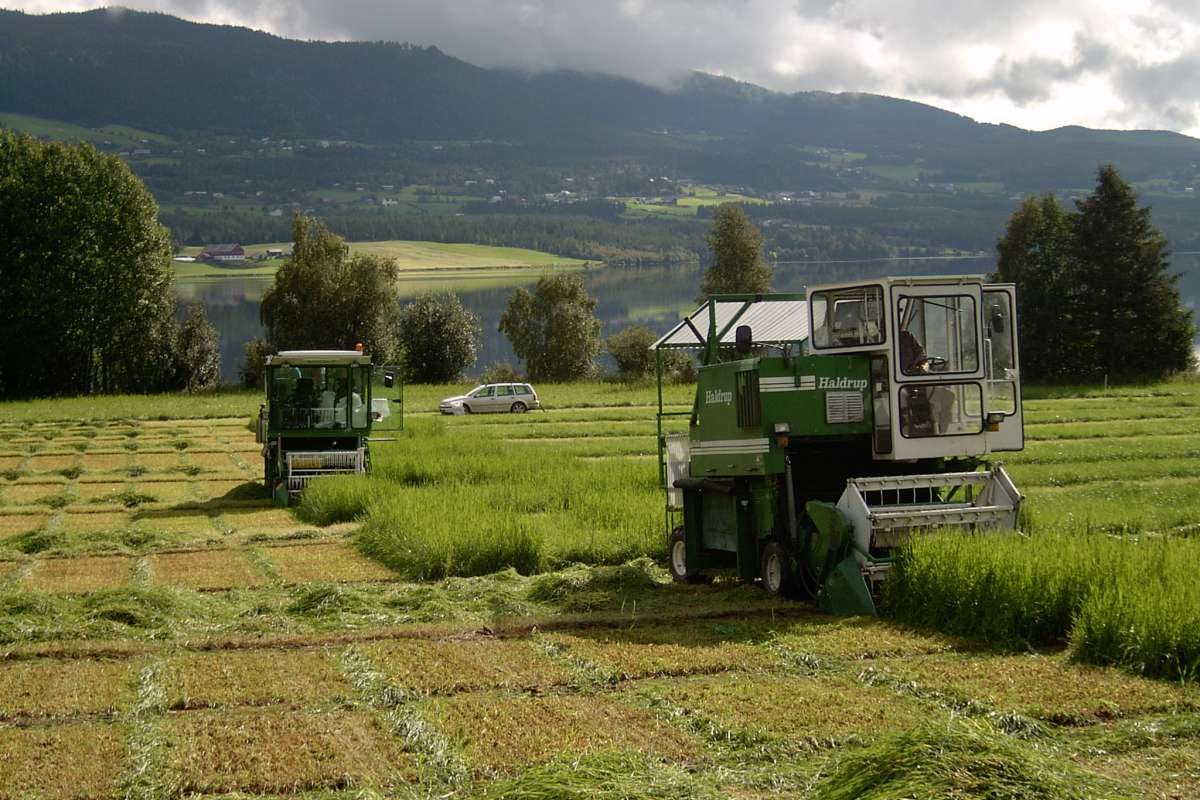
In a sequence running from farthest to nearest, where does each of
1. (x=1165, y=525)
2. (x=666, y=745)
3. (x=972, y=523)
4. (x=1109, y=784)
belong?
(x=1165, y=525) → (x=972, y=523) → (x=666, y=745) → (x=1109, y=784)

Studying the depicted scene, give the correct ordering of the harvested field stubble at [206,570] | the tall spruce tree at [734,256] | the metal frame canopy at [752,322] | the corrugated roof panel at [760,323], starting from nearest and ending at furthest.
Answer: the metal frame canopy at [752,322]
the corrugated roof panel at [760,323]
the harvested field stubble at [206,570]
the tall spruce tree at [734,256]

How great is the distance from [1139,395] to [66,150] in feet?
164

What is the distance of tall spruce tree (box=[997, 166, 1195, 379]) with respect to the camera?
6269 centimetres

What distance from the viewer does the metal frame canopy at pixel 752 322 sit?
50.7 ft

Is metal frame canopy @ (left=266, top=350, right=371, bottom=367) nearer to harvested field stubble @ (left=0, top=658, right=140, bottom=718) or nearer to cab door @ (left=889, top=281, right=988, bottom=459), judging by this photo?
cab door @ (left=889, top=281, right=988, bottom=459)

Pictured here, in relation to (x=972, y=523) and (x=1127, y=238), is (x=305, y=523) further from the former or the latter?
(x=1127, y=238)

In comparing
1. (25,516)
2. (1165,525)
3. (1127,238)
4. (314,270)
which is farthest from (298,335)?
(1165,525)

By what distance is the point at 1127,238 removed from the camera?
63.3m

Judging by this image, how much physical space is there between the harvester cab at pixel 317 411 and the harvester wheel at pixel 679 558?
1208 centimetres

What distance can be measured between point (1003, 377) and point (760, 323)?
309 centimetres

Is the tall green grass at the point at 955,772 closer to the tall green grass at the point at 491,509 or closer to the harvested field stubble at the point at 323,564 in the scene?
the tall green grass at the point at 491,509

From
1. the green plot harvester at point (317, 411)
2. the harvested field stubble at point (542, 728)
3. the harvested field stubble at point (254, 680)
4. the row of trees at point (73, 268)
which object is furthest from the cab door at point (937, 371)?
the row of trees at point (73, 268)

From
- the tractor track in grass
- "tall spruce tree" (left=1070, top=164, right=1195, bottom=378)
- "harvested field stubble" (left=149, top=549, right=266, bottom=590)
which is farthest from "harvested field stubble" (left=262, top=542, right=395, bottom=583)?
"tall spruce tree" (left=1070, top=164, right=1195, bottom=378)

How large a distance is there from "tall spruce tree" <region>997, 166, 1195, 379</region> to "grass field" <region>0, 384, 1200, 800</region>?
142 feet
